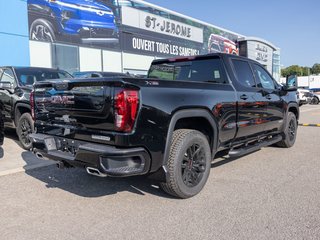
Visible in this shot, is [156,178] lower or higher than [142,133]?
lower

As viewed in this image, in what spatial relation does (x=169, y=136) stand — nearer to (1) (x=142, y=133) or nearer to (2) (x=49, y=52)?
(1) (x=142, y=133)

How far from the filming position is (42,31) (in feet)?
53.8

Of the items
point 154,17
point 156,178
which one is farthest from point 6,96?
point 154,17

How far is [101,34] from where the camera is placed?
64.2 feet

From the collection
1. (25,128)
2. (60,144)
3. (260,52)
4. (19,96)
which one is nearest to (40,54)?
(19,96)

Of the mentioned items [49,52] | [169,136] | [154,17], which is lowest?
[169,136]

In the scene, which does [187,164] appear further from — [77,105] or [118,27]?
[118,27]

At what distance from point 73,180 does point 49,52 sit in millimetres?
13012

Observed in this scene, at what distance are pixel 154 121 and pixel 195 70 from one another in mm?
2136

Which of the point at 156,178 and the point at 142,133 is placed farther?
the point at 156,178

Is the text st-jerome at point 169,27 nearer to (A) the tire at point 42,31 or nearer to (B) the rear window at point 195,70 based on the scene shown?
(A) the tire at point 42,31

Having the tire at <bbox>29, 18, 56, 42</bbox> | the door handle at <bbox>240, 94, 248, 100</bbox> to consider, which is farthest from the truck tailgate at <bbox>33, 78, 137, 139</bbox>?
the tire at <bbox>29, 18, 56, 42</bbox>

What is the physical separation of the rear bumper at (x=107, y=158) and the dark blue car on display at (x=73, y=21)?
13545mm

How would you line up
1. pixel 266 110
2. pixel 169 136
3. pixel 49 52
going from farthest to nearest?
pixel 49 52
pixel 266 110
pixel 169 136
